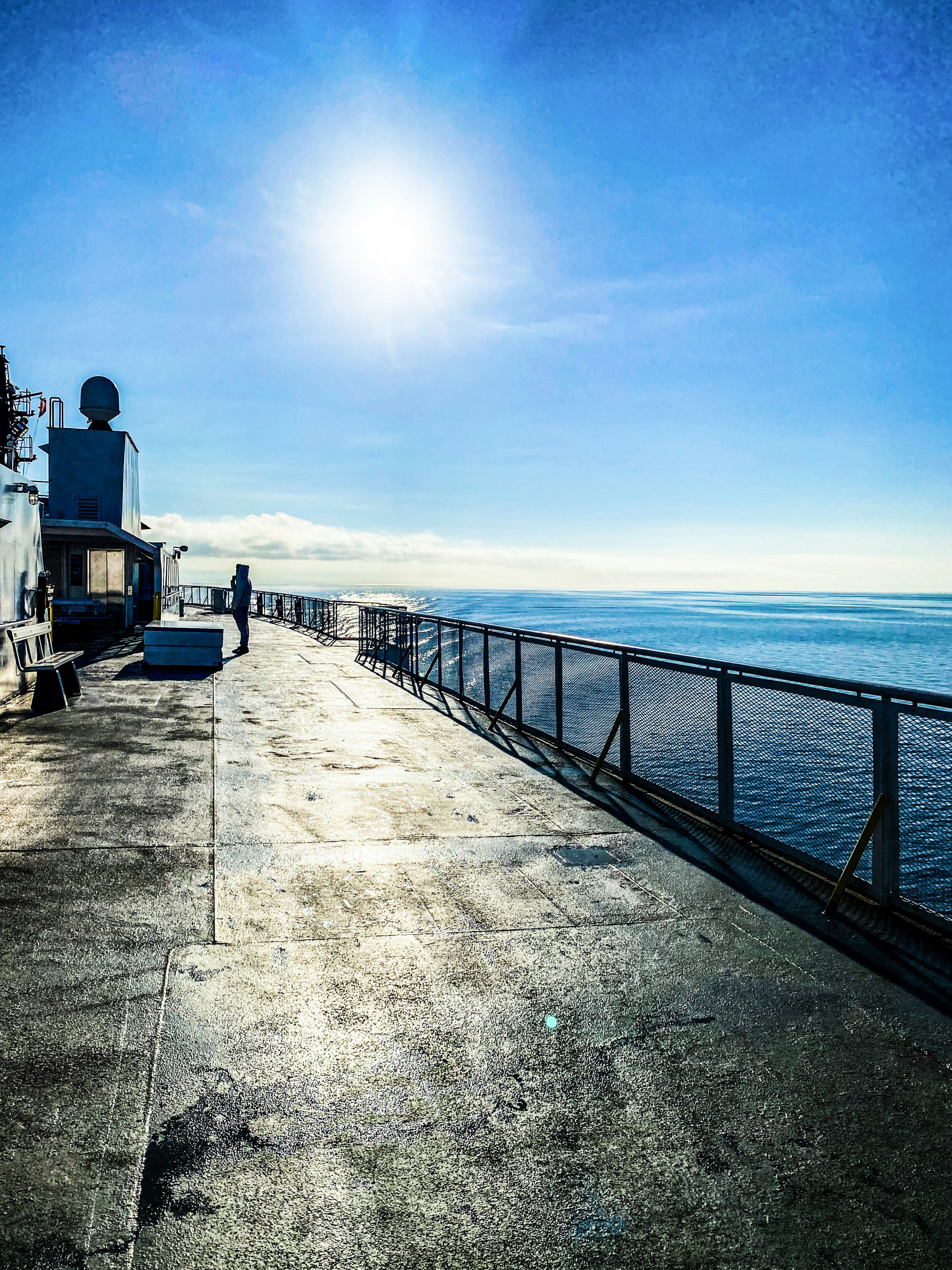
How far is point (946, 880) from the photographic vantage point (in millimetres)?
4703

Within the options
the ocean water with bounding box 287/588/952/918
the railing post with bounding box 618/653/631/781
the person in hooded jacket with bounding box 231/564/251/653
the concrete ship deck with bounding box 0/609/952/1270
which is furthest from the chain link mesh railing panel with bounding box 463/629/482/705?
the concrete ship deck with bounding box 0/609/952/1270

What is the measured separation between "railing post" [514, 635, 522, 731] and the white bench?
6911mm

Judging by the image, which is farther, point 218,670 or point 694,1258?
point 218,670

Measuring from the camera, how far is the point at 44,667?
1134cm

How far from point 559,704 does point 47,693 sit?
7739mm

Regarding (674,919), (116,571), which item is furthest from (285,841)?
(116,571)

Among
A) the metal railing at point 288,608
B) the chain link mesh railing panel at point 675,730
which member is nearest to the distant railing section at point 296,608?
the metal railing at point 288,608

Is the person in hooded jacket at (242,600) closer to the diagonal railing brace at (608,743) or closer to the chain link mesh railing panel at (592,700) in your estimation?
the chain link mesh railing panel at (592,700)

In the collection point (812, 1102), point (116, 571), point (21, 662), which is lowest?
point (812, 1102)

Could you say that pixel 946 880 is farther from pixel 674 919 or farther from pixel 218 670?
pixel 218 670

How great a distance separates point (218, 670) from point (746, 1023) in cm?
1522

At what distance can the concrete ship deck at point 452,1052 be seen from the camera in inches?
90.3

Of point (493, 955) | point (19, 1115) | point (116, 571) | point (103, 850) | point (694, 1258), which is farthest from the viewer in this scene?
point (116, 571)

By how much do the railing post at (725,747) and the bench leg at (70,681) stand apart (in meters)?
10.2
